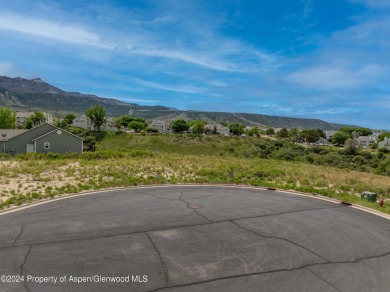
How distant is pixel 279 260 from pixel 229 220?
10.9 feet

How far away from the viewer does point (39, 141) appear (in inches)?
1598

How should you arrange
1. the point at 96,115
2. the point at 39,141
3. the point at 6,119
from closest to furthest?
1. the point at 39,141
2. the point at 6,119
3. the point at 96,115

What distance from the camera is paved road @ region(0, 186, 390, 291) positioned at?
6145mm

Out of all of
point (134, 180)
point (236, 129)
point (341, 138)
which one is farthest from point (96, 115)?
point (341, 138)

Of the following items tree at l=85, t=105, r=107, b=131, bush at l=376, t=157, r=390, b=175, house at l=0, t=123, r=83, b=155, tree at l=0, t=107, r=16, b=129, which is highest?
tree at l=85, t=105, r=107, b=131

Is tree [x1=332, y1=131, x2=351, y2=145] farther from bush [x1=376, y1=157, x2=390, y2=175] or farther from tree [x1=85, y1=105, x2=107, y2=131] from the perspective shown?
tree [x1=85, y1=105, x2=107, y2=131]

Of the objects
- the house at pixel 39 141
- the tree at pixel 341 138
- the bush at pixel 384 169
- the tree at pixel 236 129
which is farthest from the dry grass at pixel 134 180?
the tree at pixel 236 129

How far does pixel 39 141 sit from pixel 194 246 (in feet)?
128

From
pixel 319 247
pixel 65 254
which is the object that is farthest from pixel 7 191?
pixel 319 247

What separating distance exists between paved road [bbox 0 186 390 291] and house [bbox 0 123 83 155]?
31.9m

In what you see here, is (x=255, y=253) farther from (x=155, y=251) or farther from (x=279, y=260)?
(x=155, y=251)

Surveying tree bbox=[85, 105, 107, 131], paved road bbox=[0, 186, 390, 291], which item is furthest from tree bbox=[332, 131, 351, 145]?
paved road bbox=[0, 186, 390, 291]

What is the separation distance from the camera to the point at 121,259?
7023 millimetres

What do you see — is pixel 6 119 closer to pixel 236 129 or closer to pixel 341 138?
pixel 236 129
